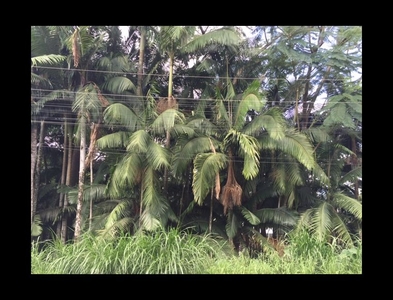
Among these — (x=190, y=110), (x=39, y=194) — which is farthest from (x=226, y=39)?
(x=39, y=194)

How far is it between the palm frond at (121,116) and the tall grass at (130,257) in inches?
127

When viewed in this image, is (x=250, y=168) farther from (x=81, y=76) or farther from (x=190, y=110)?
(x=81, y=76)

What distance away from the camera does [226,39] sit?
11.0 meters

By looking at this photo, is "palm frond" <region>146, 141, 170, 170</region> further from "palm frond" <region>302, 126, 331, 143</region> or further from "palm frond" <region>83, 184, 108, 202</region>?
"palm frond" <region>302, 126, 331, 143</region>

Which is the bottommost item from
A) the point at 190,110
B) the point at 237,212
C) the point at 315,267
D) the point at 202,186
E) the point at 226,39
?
the point at 315,267

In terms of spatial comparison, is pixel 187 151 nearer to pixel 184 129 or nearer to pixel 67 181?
pixel 184 129

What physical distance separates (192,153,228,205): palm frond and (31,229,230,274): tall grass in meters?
1.39

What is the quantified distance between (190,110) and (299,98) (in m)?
3.42

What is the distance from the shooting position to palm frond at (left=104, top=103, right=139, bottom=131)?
10.4 m

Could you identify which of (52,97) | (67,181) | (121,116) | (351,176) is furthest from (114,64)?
(351,176)

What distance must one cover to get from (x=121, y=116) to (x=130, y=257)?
3905 mm

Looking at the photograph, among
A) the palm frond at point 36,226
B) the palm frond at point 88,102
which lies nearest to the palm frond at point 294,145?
the palm frond at point 88,102

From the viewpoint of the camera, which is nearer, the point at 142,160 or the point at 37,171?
the point at 142,160

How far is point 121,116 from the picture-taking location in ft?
34.4
